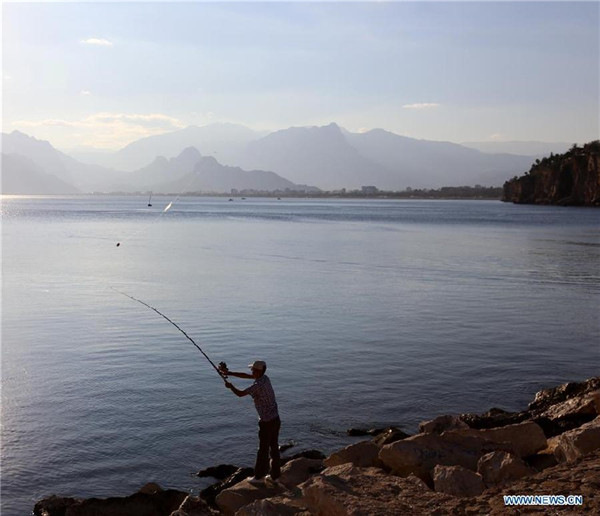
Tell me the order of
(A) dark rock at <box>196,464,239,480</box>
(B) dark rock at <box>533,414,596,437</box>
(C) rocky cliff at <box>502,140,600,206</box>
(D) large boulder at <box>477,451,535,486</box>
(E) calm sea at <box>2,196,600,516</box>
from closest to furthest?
1. (D) large boulder at <box>477,451,535,486</box>
2. (A) dark rock at <box>196,464,239,480</box>
3. (B) dark rock at <box>533,414,596,437</box>
4. (E) calm sea at <box>2,196,600,516</box>
5. (C) rocky cliff at <box>502,140,600,206</box>

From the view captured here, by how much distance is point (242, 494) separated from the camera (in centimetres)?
980

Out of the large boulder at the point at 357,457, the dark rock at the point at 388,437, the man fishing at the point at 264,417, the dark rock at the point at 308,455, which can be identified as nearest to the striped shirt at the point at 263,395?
the man fishing at the point at 264,417

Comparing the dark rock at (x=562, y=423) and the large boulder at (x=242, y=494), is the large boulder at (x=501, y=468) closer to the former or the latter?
the large boulder at (x=242, y=494)

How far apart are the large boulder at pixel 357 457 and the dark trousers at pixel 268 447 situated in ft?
2.83

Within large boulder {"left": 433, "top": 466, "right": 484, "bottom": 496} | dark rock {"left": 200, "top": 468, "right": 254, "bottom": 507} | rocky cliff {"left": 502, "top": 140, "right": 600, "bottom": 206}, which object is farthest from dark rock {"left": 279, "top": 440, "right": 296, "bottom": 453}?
rocky cliff {"left": 502, "top": 140, "right": 600, "bottom": 206}

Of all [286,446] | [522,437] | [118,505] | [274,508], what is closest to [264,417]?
[274,508]

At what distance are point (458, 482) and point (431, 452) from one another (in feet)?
4.14

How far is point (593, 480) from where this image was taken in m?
8.30

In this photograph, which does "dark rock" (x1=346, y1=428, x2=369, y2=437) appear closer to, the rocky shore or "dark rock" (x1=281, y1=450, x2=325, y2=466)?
the rocky shore

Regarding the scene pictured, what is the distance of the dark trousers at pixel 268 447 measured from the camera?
10438 mm

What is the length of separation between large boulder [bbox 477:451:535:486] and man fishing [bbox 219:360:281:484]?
119 inches

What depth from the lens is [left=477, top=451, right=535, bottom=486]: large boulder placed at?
9.05 metres

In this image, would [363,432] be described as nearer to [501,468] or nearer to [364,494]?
[501,468]

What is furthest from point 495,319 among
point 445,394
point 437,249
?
point 437,249
